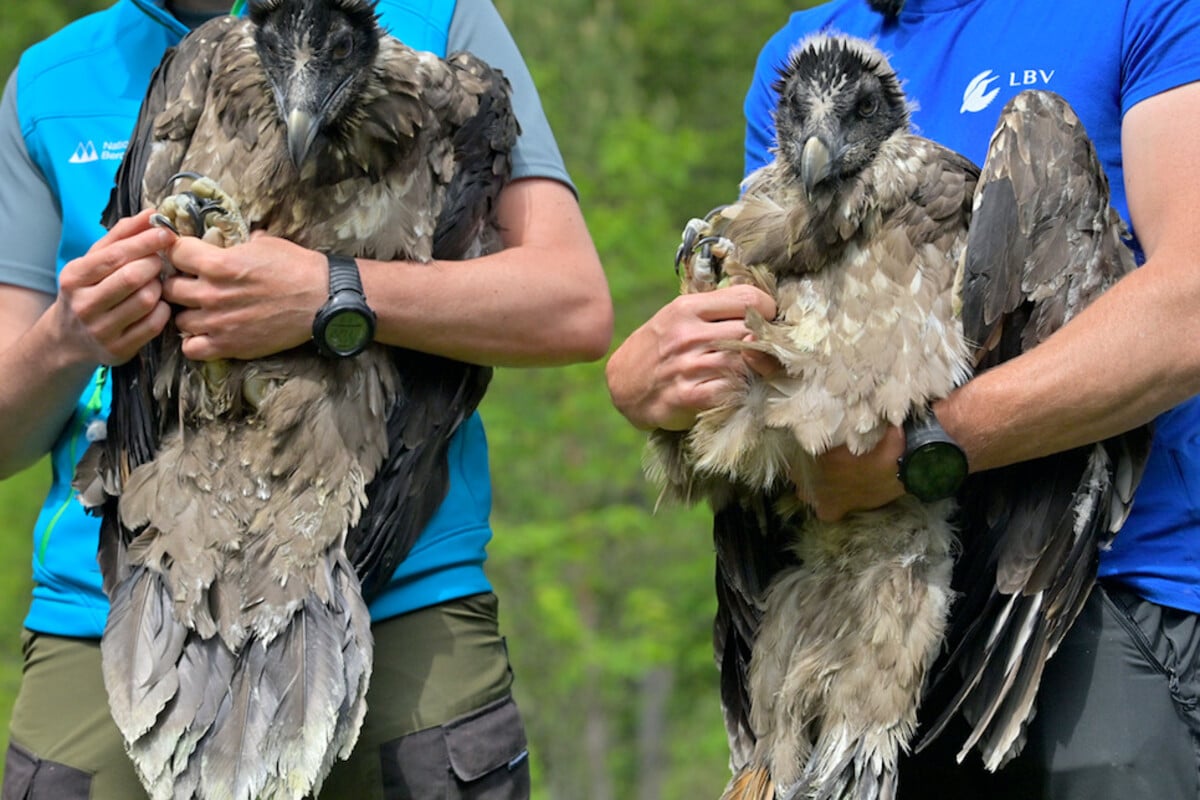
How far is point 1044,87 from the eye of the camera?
2.83m

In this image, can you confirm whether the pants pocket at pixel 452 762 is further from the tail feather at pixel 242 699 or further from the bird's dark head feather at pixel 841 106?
the bird's dark head feather at pixel 841 106

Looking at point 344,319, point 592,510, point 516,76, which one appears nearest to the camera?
point 344,319

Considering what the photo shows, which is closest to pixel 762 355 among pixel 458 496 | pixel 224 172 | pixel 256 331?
pixel 458 496

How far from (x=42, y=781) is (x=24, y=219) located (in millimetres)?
1220

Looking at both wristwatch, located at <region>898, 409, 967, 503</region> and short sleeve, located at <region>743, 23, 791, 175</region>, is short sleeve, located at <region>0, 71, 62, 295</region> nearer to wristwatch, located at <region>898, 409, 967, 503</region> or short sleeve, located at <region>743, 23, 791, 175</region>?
short sleeve, located at <region>743, 23, 791, 175</region>

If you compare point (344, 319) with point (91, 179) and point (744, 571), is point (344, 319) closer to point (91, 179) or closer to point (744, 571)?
point (91, 179)

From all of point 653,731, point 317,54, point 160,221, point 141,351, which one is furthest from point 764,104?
point 653,731

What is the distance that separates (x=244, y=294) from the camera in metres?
2.74

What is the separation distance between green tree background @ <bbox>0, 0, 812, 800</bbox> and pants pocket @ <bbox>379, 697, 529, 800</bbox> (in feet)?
22.2

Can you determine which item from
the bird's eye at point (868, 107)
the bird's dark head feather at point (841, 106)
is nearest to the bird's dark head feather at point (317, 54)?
the bird's dark head feather at point (841, 106)

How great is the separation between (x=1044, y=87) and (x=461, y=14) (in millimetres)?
1312

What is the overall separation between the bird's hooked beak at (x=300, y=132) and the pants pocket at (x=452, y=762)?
120cm

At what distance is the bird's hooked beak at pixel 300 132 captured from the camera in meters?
2.83

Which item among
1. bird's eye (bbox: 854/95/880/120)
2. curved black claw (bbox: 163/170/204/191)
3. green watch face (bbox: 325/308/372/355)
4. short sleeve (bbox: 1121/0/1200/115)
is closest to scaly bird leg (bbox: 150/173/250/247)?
curved black claw (bbox: 163/170/204/191)
